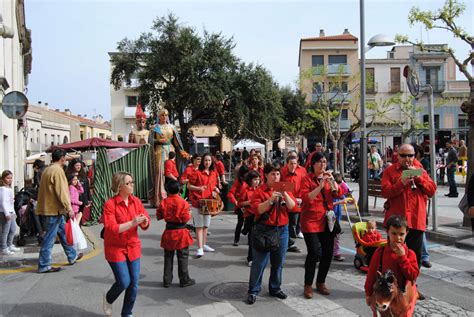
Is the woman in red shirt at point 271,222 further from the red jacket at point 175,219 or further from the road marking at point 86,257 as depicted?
the road marking at point 86,257

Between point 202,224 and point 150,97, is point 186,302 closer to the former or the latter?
point 202,224

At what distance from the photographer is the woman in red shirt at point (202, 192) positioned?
24.5 ft

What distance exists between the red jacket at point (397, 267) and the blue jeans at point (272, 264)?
5.50 ft

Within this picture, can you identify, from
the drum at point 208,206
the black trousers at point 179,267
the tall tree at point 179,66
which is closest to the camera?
the black trousers at point 179,267

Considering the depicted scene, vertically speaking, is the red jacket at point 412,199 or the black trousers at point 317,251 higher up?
the red jacket at point 412,199

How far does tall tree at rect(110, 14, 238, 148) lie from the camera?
25062 millimetres

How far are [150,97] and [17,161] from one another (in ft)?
40.4

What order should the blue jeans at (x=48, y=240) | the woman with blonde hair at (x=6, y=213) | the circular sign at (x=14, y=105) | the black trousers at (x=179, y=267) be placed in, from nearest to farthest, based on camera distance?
the black trousers at (x=179, y=267)
the blue jeans at (x=48, y=240)
the woman with blonde hair at (x=6, y=213)
the circular sign at (x=14, y=105)

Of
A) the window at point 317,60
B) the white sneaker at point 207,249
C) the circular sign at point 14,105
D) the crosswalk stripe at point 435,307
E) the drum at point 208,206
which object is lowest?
the crosswalk stripe at point 435,307

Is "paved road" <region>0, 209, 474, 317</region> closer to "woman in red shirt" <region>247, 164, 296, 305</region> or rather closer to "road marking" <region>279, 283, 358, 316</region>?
"road marking" <region>279, 283, 358, 316</region>

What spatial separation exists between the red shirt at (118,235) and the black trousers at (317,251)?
201 cm

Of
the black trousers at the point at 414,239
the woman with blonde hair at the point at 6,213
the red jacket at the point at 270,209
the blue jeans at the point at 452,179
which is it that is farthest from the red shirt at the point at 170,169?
the blue jeans at the point at 452,179

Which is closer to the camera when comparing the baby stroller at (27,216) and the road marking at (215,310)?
the road marking at (215,310)

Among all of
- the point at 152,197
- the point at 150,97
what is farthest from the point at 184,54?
the point at 152,197
